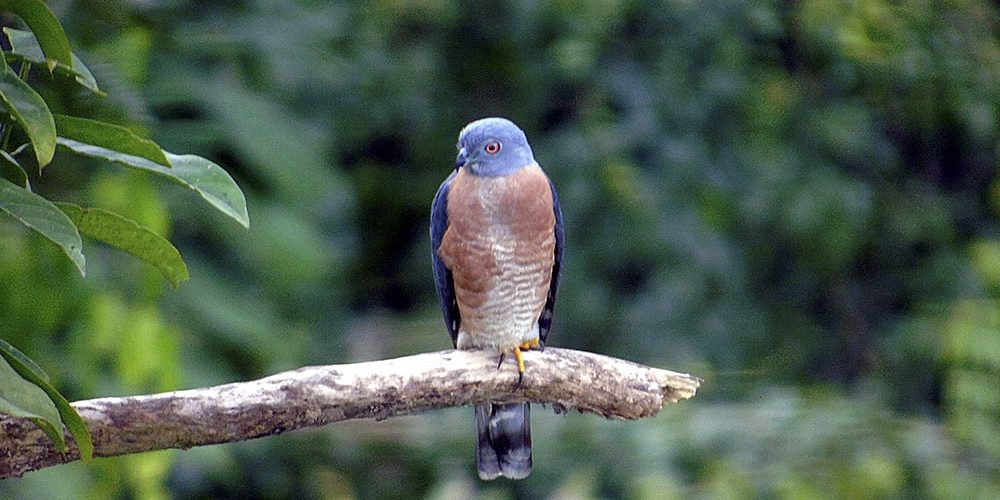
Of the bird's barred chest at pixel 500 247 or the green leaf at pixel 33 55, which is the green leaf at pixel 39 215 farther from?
the bird's barred chest at pixel 500 247

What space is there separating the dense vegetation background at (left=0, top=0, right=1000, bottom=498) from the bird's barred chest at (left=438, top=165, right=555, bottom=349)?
4.78 feet

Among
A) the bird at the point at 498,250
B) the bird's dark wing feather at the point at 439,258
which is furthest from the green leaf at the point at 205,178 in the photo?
the bird's dark wing feather at the point at 439,258

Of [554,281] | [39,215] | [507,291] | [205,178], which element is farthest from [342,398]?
[554,281]

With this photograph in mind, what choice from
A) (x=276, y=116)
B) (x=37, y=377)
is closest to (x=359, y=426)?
(x=276, y=116)

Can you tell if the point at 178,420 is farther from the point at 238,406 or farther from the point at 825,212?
A: the point at 825,212

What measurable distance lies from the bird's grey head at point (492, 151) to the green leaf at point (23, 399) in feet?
6.16

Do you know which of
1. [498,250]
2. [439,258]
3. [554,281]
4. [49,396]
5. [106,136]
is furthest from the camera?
[554,281]

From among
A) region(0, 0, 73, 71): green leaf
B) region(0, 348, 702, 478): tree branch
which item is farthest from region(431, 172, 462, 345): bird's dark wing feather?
region(0, 0, 73, 71): green leaf

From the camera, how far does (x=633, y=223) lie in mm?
6957

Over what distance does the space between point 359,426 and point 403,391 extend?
12.7ft

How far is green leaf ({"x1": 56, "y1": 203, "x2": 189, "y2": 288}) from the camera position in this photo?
6.85ft

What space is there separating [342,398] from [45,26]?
3.08ft

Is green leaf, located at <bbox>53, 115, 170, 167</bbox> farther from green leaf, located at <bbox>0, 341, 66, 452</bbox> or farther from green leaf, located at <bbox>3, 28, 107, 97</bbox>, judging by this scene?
green leaf, located at <bbox>0, 341, 66, 452</bbox>

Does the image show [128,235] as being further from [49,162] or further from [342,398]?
[342,398]
